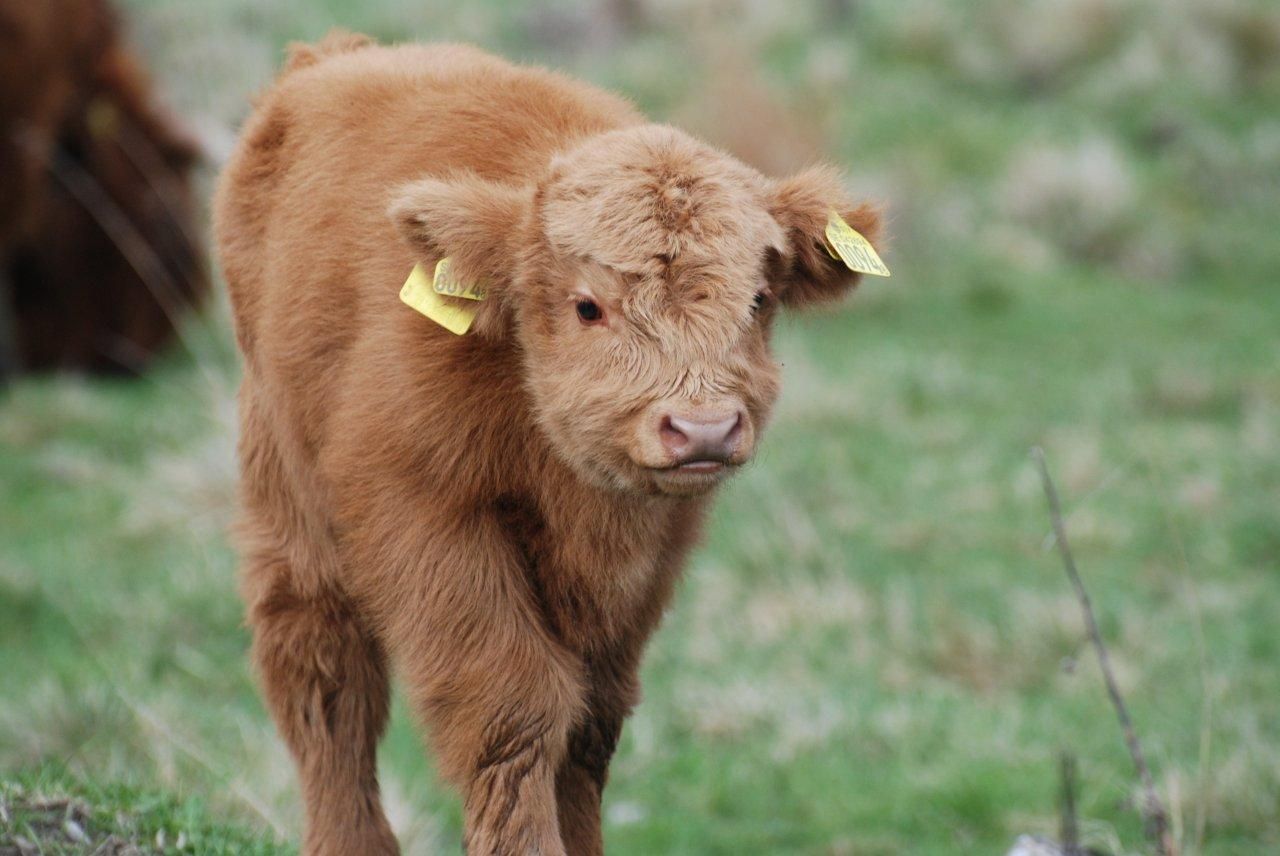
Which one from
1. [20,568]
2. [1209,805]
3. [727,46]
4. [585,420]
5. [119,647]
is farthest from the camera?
[727,46]

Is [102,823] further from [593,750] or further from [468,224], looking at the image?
[468,224]

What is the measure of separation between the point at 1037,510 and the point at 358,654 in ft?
19.3

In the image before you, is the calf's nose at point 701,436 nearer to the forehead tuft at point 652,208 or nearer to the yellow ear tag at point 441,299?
the forehead tuft at point 652,208

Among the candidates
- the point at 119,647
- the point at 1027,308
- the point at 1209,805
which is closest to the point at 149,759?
the point at 119,647

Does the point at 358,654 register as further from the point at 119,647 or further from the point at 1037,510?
the point at 1037,510

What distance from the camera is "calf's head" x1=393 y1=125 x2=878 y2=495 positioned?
3.26 meters

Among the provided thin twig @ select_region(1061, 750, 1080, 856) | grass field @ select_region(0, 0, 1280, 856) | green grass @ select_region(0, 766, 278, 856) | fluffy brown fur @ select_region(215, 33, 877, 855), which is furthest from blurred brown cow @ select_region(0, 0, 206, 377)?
thin twig @ select_region(1061, 750, 1080, 856)

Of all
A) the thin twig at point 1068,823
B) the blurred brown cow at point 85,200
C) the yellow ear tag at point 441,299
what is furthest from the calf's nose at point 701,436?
the blurred brown cow at point 85,200

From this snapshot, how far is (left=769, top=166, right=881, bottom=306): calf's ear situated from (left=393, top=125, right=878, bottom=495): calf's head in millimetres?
23

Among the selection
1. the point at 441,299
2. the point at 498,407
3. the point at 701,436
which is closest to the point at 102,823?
the point at 498,407

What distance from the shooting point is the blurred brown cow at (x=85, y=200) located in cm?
1097

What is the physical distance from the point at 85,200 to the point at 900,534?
6.54 meters

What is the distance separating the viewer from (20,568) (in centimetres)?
815

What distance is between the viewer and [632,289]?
11.0ft
